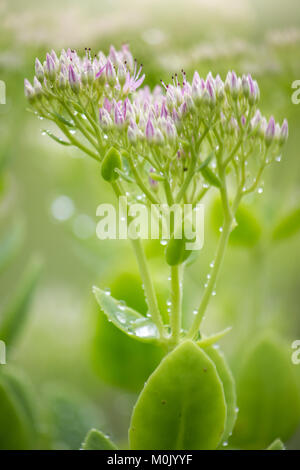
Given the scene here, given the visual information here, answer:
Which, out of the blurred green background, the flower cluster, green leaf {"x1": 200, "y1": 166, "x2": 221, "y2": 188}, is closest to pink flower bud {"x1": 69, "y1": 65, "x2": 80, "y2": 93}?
the flower cluster

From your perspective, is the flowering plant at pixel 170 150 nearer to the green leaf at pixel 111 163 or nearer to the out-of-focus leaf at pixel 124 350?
the green leaf at pixel 111 163

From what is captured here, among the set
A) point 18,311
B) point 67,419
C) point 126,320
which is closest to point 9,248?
point 18,311

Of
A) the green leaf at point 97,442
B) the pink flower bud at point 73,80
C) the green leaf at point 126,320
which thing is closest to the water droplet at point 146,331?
the green leaf at point 126,320

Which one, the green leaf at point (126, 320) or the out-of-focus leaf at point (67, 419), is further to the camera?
the out-of-focus leaf at point (67, 419)

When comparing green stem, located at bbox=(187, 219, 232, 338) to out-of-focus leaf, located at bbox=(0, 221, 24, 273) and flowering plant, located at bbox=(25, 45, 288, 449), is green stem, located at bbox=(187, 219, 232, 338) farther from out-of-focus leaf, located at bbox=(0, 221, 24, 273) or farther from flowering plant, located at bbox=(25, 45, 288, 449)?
out-of-focus leaf, located at bbox=(0, 221, 24, 273)

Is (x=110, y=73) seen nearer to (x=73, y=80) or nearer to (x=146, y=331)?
(x=73, y=80)

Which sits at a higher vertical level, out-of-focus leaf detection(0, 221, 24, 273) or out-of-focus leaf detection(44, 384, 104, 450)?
out-of-focus leaf detection(0, 221, 24, 273)
